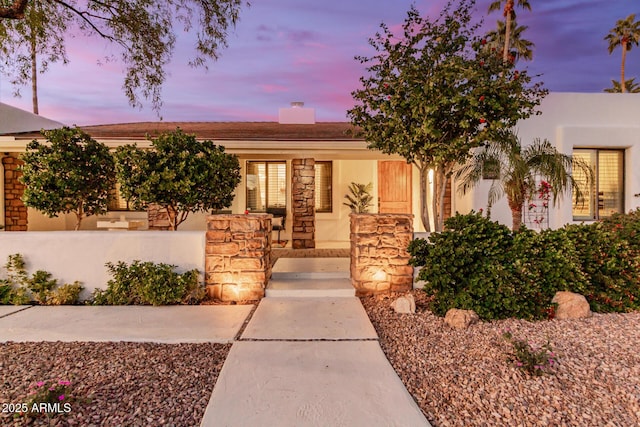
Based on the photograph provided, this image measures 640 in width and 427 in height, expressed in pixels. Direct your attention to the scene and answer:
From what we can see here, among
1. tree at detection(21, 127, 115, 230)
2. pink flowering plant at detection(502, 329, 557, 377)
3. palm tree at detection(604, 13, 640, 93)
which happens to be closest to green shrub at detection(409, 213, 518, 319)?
pink flowering plant at detection(502, 329, 557, 377)

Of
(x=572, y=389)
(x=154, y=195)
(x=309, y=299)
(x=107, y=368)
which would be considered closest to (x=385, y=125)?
(x=309, y=299)

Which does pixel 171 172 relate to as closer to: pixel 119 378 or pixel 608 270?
pixel 119 378

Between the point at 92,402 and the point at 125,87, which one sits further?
the point at 125,87

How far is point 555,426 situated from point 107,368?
3.23m

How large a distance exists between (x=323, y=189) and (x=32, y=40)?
7589mm

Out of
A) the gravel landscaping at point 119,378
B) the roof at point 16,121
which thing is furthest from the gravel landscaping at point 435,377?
the roof at point 16,121

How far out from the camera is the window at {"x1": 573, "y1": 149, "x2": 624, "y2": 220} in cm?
809

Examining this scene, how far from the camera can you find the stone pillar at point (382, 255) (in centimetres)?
518

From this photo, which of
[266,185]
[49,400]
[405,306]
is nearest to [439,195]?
[405,306]

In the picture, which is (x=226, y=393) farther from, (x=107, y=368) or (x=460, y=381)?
(x=460, y=381)

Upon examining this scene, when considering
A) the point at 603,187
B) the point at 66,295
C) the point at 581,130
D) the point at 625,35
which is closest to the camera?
the point at 66,295

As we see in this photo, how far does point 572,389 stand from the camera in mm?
2586

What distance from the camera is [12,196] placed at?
9172 millimetres

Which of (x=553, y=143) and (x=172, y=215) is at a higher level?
(x=553, y=143)
